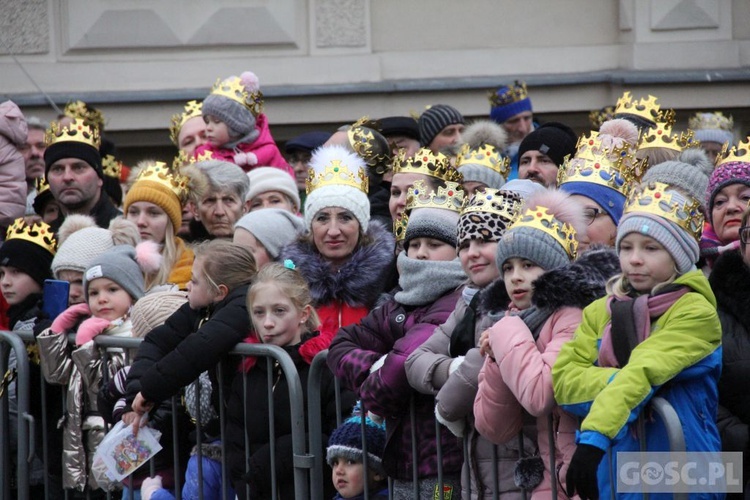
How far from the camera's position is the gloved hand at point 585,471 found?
15.0ft

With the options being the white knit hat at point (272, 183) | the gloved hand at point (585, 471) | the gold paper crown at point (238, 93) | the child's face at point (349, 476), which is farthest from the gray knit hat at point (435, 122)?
the gloved hand at point (585, 471)

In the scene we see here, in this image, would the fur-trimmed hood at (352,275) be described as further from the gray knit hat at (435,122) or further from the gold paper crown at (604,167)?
the gray knit hat at (435,122)

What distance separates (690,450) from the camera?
467 cm

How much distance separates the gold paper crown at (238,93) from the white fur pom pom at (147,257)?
1631 mm

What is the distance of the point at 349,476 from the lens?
5910 millimetres

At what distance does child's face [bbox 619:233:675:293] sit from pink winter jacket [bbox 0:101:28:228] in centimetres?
516

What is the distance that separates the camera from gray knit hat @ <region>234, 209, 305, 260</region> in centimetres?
728

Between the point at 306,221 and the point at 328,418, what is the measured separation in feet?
3.94

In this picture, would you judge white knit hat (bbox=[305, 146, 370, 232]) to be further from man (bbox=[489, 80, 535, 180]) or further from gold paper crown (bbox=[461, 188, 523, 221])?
man (bbox=[489, 80, 535, 180])

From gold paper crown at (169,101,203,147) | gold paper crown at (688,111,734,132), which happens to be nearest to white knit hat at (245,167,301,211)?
gold paper crown at (169,101,203,147)

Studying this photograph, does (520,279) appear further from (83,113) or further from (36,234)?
(83,113)

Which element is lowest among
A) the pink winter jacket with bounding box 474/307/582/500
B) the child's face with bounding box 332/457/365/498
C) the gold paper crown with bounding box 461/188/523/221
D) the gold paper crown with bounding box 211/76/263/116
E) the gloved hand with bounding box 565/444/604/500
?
the gloved hand with bounding box 565/444/604/500

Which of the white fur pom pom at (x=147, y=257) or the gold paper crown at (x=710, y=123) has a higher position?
the gold paper crown at (x=710, y=123)

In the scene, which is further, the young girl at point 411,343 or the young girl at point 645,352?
the young girl at point 411,343
